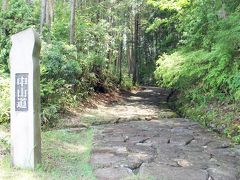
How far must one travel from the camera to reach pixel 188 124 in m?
8.66

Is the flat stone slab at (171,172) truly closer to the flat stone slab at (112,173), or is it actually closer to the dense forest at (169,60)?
the flat stone slab at (112,173)

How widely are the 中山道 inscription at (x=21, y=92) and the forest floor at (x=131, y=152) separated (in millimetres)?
896

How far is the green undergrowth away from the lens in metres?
4.52

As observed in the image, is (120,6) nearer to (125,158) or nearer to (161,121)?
(161,121)

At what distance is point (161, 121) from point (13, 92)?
5358 millimetres

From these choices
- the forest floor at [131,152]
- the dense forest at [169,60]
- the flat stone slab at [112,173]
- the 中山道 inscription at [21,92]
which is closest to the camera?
the flat stone slab at [112,173]

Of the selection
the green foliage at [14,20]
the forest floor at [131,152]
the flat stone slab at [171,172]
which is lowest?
the flat stone slab at [171,172]

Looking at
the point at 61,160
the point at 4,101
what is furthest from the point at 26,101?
the point at 4,101

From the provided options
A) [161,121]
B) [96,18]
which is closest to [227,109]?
Answer: [161,121]

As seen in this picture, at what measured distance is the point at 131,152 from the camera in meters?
5.83

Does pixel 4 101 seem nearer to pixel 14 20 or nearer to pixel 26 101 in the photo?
pixel 26 101

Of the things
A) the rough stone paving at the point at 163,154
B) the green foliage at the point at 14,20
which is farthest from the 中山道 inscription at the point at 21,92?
the green foliage at the point at 14,20

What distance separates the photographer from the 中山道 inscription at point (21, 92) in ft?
15.6

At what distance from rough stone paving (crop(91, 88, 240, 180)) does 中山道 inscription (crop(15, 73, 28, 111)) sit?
1379 millimetres
